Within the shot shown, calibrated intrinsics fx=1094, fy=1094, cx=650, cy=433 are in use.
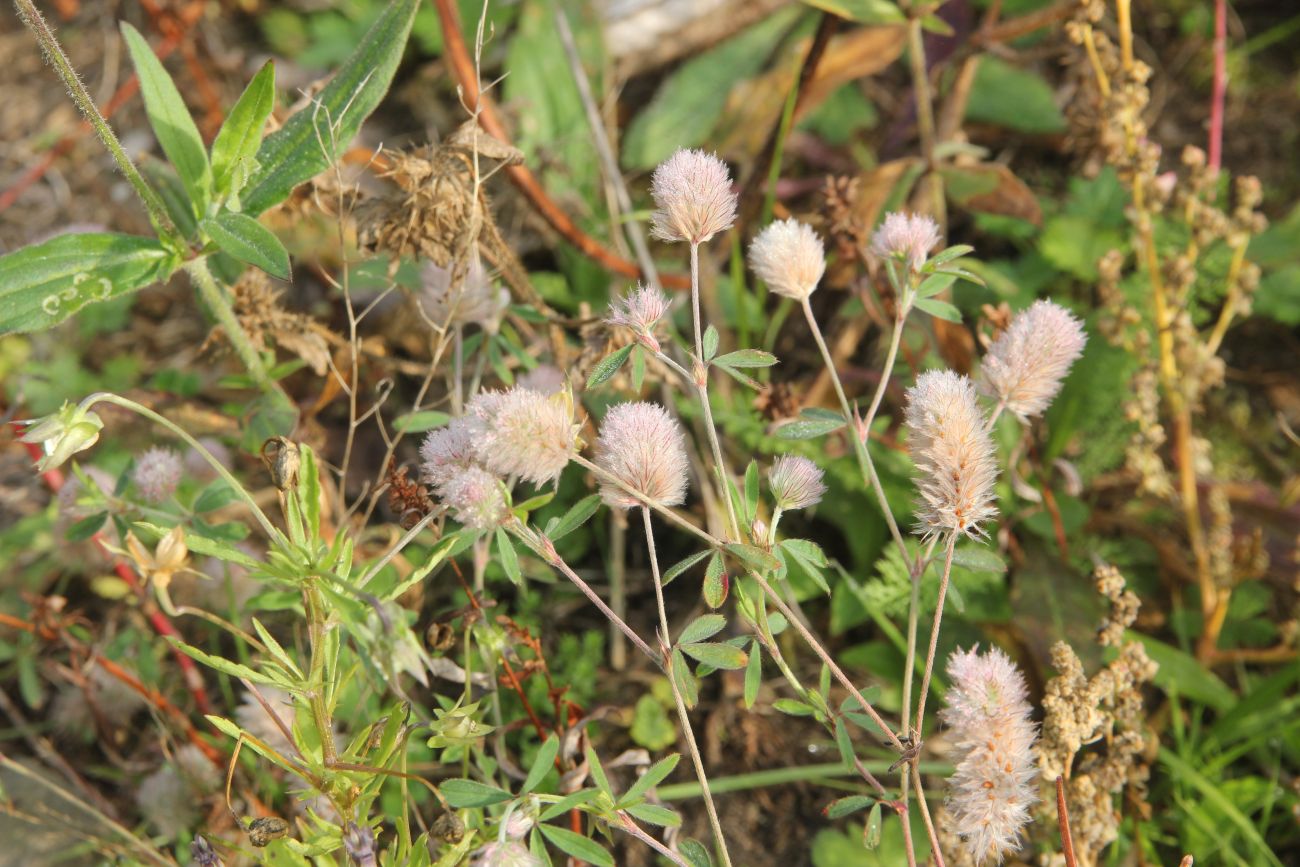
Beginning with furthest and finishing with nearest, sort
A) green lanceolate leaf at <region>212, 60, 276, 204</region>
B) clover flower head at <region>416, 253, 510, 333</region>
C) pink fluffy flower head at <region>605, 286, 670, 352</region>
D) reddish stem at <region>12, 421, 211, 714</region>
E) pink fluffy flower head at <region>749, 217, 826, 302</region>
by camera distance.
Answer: reddish stem at <region>12, 421, 211, 714</region>
clover flower head at <region>416, 253, 510, 333</region>
green lanceolate leaf at <region>212, 60, 276, 204</region>
pink fluffy flower head at <region>749, 217, 826, 302</region>
pink fluffy flower head at <region>605, 286, 670, 352</region>

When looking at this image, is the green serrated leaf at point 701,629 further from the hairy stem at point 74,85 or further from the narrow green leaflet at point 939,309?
the hairy stem at point 74,85

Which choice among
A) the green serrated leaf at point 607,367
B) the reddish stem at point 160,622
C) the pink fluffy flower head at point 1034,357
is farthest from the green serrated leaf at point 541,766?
the reddish stem at point 160,622

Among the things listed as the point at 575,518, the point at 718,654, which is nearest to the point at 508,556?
the point at 575,518

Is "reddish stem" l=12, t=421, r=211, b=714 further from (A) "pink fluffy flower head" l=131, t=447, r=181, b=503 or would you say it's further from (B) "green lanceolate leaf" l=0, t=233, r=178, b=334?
(B) "green lanceolate leaf" l=0, t=233, r=178, b=334

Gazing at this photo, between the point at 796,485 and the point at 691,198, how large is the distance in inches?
16.1

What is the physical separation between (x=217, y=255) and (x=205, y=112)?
53.3 inches

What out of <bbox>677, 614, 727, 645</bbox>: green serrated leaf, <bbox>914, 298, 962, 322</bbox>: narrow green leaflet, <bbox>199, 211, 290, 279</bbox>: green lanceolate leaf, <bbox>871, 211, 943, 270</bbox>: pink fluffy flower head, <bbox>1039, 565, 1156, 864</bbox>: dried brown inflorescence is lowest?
<bbox>1039, 565, 1156, 864</bbox>: dried brown inflorescence

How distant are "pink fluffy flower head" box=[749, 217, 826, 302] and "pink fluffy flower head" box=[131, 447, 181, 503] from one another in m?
1.07

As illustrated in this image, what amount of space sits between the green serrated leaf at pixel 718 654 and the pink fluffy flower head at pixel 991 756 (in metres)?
0.28

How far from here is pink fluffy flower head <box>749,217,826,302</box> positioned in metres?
1.57

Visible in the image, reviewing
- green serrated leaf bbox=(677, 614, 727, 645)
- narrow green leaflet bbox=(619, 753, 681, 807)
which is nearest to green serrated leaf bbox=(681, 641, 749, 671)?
green serrated leaf bbox=(677, 614, 727, 645)

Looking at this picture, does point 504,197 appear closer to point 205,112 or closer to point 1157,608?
point 205,112

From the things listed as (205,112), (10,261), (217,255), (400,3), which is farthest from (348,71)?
(205,112)

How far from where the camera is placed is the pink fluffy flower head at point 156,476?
1.86 meters
